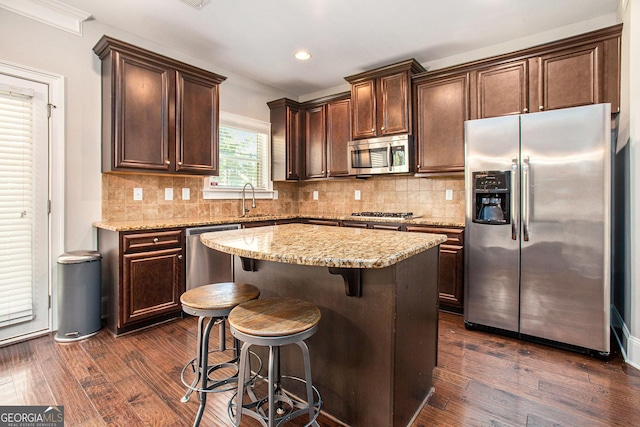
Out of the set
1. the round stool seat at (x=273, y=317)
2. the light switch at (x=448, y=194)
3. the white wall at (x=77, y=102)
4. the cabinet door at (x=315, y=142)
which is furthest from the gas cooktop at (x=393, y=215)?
the white wall at (x=77, y=102)

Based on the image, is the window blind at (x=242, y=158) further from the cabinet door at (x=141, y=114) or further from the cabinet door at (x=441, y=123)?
the cabinet door at (x=441, y=123)

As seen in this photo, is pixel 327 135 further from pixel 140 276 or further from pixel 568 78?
pixel 140 276

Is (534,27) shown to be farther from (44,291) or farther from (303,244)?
(44,291)

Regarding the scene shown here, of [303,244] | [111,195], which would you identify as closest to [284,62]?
[111,195]

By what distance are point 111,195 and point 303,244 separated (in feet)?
8.03

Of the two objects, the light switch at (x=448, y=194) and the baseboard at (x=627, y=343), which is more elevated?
the light switch at (x=448, y=194)

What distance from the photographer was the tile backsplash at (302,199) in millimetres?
3166

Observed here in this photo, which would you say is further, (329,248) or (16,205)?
(16,205)

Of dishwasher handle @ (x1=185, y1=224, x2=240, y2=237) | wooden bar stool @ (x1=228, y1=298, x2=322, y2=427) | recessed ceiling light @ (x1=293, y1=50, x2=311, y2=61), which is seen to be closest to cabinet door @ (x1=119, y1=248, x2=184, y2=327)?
dishwasher handle @ (x1=185, y1=224, x2=240, y2=237)

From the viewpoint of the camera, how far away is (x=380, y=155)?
3.77 m

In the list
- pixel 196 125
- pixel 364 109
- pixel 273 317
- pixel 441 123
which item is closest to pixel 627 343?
pixel 441 123

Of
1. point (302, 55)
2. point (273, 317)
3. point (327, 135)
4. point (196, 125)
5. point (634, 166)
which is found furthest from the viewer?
point (327, 135)

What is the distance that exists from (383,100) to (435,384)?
2921 mm

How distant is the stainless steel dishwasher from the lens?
3045 millimetres
